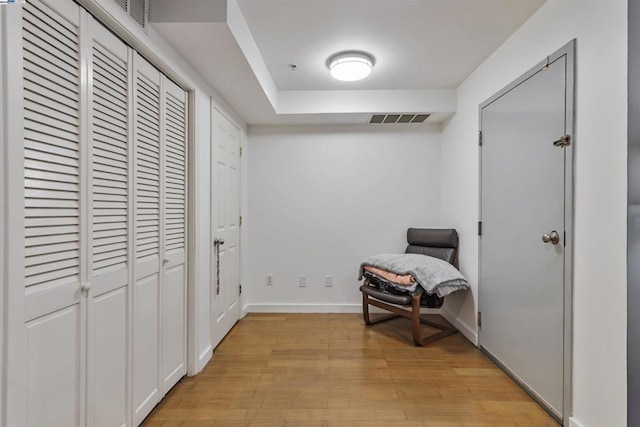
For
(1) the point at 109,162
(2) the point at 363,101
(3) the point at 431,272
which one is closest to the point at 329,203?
(2) the point at 363,101

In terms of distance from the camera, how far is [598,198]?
4.68 feet

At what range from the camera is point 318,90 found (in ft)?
10.0

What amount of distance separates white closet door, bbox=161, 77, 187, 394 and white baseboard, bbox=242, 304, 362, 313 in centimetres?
137

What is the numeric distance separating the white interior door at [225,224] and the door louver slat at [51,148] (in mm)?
1262

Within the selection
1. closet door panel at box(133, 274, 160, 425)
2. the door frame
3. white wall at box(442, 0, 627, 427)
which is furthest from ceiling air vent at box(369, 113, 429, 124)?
closet door panel at box(133, 274, 160, 425)

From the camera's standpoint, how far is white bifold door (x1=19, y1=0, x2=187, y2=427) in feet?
3.41

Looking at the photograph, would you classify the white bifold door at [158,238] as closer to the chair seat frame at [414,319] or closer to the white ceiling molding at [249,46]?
the white ceiling molding at [249,46]

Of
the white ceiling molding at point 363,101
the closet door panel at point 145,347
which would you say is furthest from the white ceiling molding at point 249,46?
the closet door panel at point 145,347

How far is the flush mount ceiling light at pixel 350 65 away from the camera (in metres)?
2.34

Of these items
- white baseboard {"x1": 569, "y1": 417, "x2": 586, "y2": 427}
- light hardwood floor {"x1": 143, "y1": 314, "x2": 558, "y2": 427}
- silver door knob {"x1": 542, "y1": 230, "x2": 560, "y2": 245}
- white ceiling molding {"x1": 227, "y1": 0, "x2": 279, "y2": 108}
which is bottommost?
light hardwood floor {"x1": 143, "y1": 314, "x2": 558, "y2": 427}

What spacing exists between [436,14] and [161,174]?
1.94 meters

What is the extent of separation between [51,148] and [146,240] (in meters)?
0.70

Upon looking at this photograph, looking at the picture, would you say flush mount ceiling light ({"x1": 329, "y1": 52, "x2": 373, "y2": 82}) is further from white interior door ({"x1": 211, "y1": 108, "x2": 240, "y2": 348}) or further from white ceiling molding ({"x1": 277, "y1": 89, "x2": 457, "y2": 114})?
white interior door ({"x1": 211, "y1": 108, "x2": 240, "y2": 348})

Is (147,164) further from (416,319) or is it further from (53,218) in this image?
(416,319)
